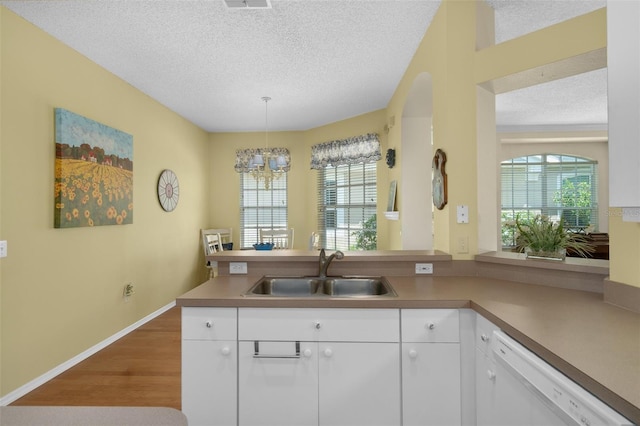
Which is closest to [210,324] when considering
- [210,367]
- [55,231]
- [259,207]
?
[210,367]

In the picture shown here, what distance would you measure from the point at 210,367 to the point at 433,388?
3.47 ft

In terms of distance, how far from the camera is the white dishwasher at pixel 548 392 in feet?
2.77

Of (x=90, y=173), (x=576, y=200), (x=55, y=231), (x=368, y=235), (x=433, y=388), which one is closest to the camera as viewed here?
(x=433, y=388)

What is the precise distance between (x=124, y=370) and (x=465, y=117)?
322 centimetres

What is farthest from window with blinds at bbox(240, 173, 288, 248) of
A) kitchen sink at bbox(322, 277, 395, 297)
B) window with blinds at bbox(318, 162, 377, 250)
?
kitchen sink at bbox(322, 277, 395, 297)

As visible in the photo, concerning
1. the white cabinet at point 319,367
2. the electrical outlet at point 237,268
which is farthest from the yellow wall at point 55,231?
the white cabinet at point 319,367

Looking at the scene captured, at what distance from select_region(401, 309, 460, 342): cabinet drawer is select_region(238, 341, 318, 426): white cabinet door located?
1.49ft

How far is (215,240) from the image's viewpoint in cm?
559

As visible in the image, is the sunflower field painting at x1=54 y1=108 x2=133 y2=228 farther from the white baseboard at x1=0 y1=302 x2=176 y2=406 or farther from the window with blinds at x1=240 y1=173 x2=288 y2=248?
the window with blinds at x1=240 y1=173 x2=288 y2=248

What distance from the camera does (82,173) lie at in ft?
9.82

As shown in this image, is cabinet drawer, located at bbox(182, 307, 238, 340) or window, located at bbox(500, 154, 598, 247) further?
window, located at bbox(500, 154, 598, 247)

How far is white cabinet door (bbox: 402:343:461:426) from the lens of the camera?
1.60 m

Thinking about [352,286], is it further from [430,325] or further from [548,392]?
[548,392]

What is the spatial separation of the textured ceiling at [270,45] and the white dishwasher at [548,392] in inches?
90.4
